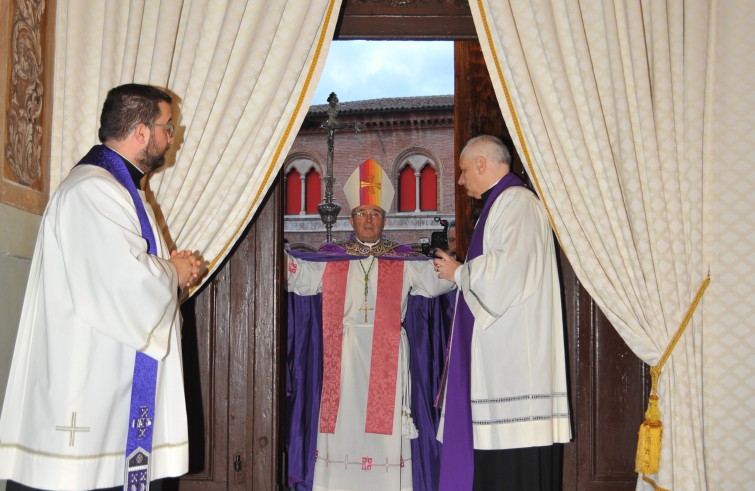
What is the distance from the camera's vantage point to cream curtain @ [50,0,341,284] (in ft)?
11.0

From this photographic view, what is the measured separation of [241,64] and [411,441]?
8.60 ft

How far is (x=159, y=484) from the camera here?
270 cm

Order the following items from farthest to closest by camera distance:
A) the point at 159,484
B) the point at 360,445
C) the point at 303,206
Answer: the point at 303,206 < the point at 360,445 < the point at 159,484

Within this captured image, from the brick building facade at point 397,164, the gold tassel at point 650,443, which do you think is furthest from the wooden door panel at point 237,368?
the brick building facade at point 397,164

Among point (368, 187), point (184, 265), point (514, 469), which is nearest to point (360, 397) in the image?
point (368, 187)

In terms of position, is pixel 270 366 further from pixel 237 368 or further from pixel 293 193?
pixel 293 193

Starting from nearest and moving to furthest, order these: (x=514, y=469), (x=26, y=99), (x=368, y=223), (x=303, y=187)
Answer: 1. (x=26, y=99)
2. (x=514, y=469)
3. (x=368, y=223)
4. (x=303, y=187)

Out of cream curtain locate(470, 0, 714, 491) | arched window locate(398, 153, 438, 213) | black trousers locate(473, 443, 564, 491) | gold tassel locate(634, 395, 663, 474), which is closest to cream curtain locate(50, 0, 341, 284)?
cream curtain locate(470, 0, 714, 491)

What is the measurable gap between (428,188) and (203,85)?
51.5ft

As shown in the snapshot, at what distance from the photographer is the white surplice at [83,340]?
241cm

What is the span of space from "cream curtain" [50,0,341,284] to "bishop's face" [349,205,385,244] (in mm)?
1682

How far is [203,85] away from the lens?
3.42 meters

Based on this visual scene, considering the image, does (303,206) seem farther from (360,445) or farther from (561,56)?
(561,56)

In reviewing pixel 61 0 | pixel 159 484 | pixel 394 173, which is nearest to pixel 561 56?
pixel 61 0
